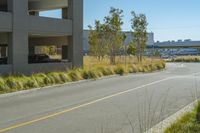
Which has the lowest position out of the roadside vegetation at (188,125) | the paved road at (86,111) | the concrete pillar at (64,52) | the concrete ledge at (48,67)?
the paved road at (86,111)

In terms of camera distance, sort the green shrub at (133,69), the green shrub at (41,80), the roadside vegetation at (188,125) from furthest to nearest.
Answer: the green shrub at (133,69)
the green shrub at (41,80)
the roadside vegetation at (188,125)

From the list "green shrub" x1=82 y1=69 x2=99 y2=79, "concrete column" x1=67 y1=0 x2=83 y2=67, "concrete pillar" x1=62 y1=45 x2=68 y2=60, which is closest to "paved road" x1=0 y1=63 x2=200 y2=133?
"green shrub" x1=82 y1=69 x2=99 y2=79

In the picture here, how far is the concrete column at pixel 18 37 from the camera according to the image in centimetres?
2256

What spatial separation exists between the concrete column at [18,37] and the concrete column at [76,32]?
553cm

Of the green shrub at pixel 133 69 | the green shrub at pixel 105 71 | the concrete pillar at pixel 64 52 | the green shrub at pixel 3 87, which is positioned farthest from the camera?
the green shrub at pixel 133 69

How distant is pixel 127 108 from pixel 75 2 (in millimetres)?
17078

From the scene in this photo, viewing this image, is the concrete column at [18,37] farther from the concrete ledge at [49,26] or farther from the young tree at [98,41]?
the young tree at [98,41]

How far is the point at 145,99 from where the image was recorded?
15.2 meters

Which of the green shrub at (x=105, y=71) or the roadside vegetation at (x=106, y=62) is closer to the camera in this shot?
the roadside vegetation at (x=106, y=62)

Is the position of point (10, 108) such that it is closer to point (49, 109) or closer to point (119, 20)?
point (49, 109)

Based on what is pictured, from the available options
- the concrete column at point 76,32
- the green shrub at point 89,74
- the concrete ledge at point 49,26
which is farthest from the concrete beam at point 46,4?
the green shrub at point 89,74

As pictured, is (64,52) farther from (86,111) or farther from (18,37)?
(86,111)

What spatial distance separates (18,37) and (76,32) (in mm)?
6614

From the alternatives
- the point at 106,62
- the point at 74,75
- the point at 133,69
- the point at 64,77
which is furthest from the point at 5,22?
the point at 106,62
